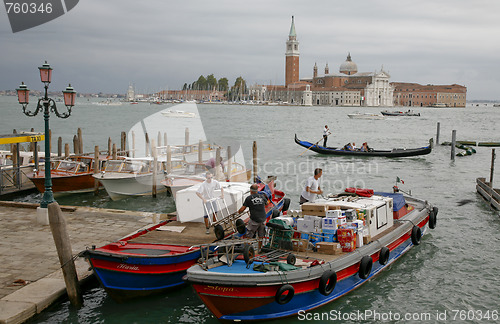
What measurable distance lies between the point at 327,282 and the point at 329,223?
1365 mm

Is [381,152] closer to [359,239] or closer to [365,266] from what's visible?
[359,239]

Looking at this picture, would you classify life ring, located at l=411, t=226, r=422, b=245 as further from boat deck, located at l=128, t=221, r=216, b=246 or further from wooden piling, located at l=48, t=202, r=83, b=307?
wooden piling, located at l=48, t=202, r=83, b=307

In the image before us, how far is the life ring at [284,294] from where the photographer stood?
8.39 metres

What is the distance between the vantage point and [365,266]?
1007cm

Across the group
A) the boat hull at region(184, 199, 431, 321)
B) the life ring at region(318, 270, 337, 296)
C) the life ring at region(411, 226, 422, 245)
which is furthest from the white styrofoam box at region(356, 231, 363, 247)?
the life ring at region(411, 226, 422, 245)

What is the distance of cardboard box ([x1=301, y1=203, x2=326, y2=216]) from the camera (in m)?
10.2

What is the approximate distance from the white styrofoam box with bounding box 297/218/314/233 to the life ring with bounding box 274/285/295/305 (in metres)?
1.91

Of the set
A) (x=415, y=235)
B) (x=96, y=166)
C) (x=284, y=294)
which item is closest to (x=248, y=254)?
(x=284, y=294)

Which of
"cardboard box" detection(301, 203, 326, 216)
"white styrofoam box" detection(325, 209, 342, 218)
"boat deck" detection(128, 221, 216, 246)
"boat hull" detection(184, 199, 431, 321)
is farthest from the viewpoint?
"boat deck" detection(128, 221, 216, 246)

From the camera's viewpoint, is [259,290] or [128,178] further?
[128,178]

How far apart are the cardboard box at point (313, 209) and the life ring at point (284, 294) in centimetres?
223

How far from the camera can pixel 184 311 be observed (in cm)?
949

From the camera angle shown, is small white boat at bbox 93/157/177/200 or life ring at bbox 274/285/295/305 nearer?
life ring at bbox 274/285/295/305

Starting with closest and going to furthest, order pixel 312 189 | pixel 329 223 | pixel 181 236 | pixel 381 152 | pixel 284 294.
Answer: pixel 284 294 → pixel 329 223 → pixel 181 236 → pixel 312 189 → pixel 381 152
